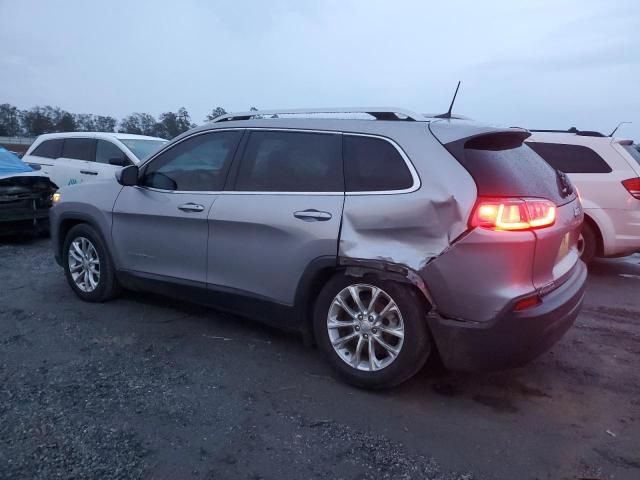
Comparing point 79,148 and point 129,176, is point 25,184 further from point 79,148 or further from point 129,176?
point 129,176

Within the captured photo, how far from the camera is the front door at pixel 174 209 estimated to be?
414cm

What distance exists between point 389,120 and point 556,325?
1.65 m

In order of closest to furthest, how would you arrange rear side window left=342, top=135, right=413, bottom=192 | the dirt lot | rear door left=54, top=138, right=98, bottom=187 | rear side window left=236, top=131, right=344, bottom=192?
the dirt lot
rear side window left=342, top=135, right=413, bottom=192
rear side window left=236, top=131, right=344, bottom=192
rear door left=54, top=138, right=98, bottom=187

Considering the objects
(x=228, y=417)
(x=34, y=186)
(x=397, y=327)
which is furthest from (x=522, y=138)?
(x=34, y=186)

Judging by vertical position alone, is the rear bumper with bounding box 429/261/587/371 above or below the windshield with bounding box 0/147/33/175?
below

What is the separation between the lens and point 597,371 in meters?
3.81

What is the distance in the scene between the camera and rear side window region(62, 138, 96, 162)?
9.41 meters

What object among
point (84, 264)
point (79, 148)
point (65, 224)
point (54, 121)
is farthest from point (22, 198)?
point (54, 121)

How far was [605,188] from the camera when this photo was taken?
652 centimetres

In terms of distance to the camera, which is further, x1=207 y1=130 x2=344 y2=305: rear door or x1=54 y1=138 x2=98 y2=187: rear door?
x1=54 y1=138 x2=98 y2=187: rear door

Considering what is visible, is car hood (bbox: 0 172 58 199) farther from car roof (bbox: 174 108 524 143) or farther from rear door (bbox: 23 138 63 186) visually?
car roof (bbox: 174 108 524 143)

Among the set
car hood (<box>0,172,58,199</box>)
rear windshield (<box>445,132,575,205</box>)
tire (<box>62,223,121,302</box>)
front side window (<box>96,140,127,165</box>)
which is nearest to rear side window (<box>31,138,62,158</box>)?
front side window (<box>96,140,127,165</box>)

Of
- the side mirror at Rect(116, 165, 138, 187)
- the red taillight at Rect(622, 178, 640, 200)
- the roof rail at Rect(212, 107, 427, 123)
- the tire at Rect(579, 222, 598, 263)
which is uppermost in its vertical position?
the roof rail at Rect(212, 107, 427, 123)

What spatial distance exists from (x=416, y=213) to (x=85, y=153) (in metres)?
8.05
